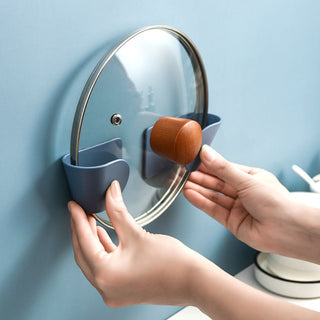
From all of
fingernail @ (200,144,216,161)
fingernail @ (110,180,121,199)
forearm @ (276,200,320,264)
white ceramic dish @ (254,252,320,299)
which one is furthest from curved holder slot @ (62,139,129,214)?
white ceramic dish @ (254,252,320,299)

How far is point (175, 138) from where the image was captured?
1.76ft

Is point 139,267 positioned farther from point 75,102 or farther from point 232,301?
point 75,102

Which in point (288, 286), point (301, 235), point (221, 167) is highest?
point (221, 167)

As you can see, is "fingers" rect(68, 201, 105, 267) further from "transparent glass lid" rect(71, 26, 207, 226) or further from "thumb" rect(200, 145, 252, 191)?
"thumb" rect(200, 145, 252, 191)

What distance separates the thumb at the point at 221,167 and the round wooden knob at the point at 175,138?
0.04 metres

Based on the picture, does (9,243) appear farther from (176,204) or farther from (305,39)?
(305,39)

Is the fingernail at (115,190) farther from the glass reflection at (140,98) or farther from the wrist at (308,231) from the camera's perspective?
the wrist at (308,231)

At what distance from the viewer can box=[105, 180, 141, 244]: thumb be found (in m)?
0.46

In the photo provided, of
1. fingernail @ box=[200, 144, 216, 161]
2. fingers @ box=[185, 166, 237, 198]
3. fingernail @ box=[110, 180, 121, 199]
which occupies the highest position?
fingernail @ box=[200, 144, 216, 161]

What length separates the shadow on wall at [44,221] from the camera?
48 cm

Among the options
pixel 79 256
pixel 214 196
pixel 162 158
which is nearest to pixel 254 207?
pixel 214 196

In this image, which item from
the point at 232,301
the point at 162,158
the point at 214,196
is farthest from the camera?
the point at 214,196

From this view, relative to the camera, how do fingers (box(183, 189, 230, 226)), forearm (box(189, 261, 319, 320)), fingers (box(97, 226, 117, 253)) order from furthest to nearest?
fingers (box(183, 189, 230, 226)) < fingers (box(97, 226, 117, 253)) < forearm (box(189, 261, 319, 320))

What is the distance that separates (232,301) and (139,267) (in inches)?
4.4
